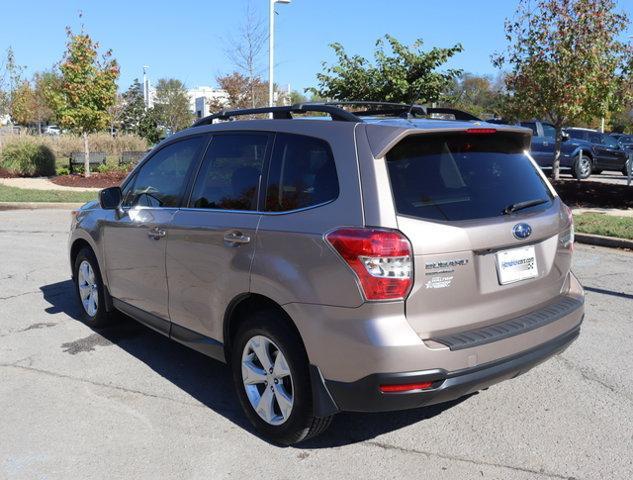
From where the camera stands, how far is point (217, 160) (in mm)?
4102

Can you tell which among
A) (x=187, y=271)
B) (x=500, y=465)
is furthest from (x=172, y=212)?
(x=500, y=465)

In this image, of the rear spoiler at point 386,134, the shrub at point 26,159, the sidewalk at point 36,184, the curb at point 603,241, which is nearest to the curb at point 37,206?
the sidewalk at point 36,184

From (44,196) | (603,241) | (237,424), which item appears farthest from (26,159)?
(237,424)

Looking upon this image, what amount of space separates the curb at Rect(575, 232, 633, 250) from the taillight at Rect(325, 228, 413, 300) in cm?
772

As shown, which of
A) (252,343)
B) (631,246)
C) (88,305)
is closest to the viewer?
(252,343)

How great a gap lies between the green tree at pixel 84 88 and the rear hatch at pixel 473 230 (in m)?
18.8

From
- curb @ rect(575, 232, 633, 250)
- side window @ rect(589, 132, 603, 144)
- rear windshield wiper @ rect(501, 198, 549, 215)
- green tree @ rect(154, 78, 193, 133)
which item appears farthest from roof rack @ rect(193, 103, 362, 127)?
green tree @ rect(154, 78, 193, 133)

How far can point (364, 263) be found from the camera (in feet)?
9.61

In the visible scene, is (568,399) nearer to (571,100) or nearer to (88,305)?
(88,305)

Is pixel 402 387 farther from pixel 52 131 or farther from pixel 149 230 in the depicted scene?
pixel 52 131

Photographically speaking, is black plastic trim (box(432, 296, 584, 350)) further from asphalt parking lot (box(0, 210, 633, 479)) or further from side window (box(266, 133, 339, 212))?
side window (box(266, 133, 339, 212))

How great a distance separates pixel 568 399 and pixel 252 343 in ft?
7.01

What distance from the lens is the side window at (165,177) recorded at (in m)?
4.35

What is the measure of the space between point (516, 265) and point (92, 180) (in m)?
18.7
